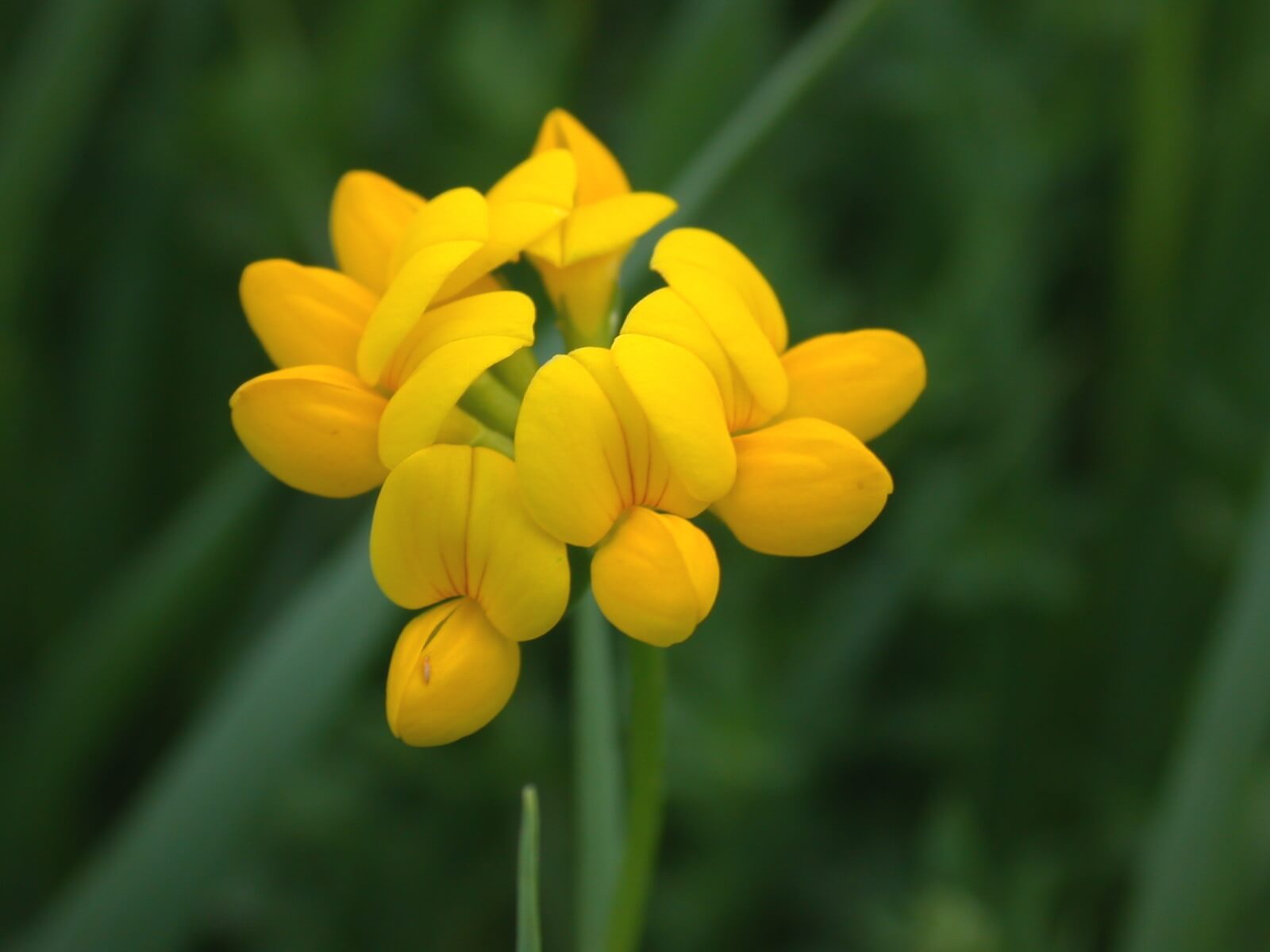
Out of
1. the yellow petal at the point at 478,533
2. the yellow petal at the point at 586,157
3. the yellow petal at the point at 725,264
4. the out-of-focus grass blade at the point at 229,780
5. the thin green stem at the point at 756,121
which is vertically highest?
the thin green stem at the point at 756,121

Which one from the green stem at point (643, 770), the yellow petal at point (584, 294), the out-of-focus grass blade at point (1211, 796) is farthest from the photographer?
the out-of-focus grass blade at point (1211, 796)

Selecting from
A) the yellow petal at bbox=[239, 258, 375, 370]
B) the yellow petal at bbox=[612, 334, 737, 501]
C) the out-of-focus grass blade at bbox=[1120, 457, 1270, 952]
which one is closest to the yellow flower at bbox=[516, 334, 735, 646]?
Answer: the yellow petal at bbox=[612, 334, 737, 501]

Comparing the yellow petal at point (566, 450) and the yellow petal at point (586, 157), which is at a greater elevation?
the yellow petal at point (586, 157)

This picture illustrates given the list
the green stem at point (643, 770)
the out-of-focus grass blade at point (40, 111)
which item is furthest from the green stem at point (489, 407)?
the out-of-focus grass blade at point (40, 111)

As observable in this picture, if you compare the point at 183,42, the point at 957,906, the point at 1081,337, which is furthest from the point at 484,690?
the point at 183,42

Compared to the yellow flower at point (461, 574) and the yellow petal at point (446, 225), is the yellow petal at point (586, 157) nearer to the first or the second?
the yellow petal at point (446, 225)

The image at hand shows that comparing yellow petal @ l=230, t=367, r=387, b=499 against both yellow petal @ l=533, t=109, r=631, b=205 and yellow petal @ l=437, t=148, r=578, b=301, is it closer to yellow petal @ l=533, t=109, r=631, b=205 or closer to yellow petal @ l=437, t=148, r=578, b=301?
yellow petal @ l=437, t=148, r=578, b=301

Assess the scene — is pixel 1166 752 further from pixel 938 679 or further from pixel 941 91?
pixel 941 91
